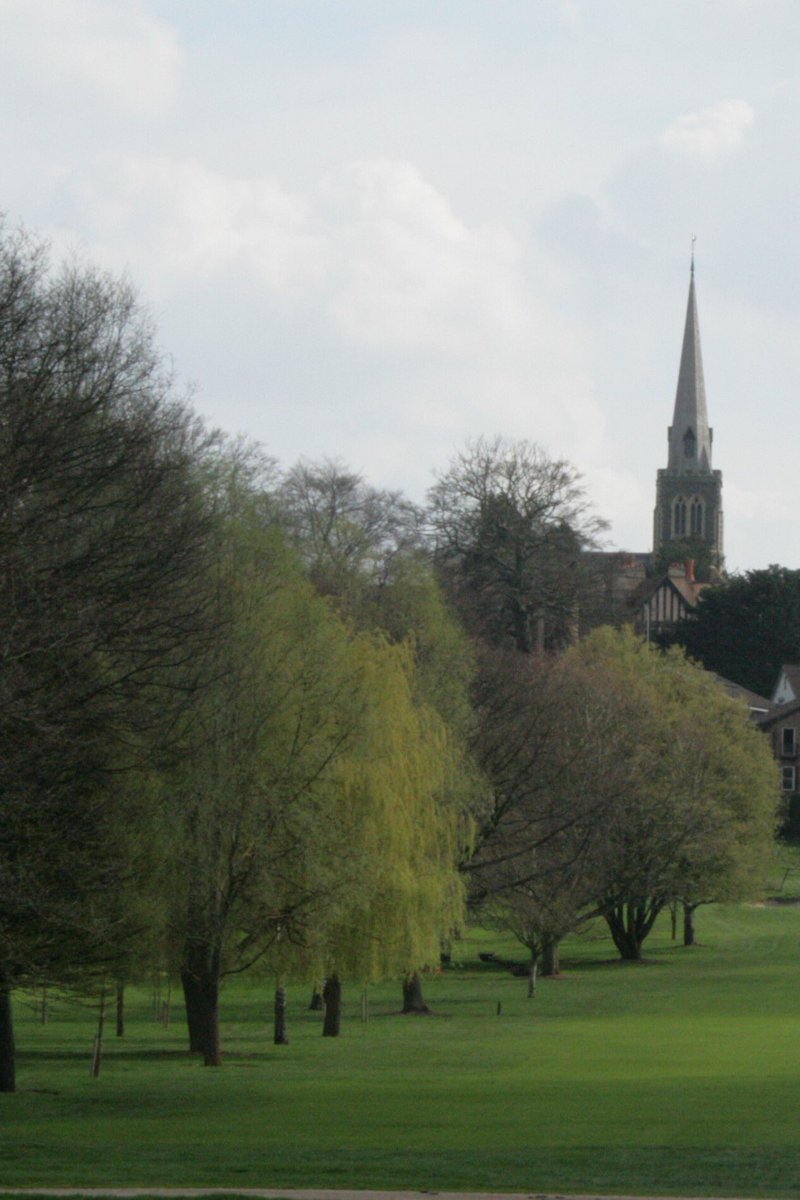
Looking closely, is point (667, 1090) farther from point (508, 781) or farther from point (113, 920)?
point (508, 781)

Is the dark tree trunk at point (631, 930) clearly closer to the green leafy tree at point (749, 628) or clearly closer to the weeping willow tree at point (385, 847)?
the weeping willow tree at point (385, 847)

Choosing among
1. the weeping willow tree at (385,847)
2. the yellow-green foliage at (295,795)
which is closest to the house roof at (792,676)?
the weeping willow tree at (385,847)

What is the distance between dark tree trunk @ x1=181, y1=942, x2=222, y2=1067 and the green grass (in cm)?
49

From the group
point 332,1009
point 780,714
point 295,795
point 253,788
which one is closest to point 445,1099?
point 295,795

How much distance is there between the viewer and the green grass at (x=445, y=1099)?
17891 mm

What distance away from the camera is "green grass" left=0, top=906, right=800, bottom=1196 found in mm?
17891

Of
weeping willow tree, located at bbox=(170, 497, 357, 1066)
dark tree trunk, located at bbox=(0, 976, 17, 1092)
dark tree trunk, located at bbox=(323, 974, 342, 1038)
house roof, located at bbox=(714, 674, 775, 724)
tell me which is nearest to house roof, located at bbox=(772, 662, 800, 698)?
house roof, located at bbox=(714, 674, 775, 724)

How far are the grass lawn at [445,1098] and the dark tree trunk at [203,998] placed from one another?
57cm

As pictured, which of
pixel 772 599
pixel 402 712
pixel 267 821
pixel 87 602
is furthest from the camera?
pixel 772 599

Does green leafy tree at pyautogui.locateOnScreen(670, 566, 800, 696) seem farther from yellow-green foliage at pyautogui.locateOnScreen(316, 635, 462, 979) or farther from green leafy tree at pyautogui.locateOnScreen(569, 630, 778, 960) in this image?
yellow-green foliage at pyautogui.locateOnScreen(316, 635, 462, 979)

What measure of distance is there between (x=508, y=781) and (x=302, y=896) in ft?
69.8

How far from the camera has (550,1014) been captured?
4709cm

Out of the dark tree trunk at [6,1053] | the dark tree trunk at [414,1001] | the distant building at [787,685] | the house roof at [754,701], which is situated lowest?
the dark tree trunk at [414,1001]

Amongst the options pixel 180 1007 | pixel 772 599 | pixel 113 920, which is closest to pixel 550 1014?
pixel 180 1007
